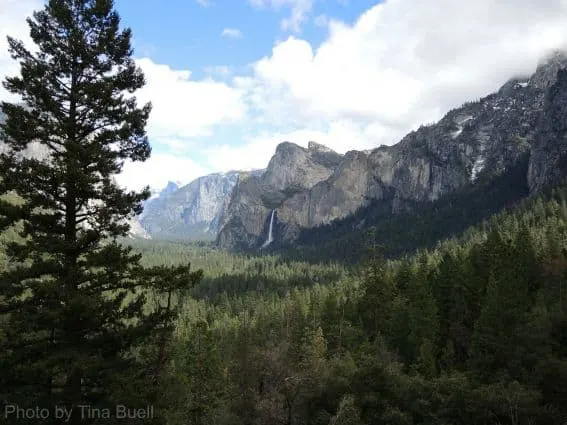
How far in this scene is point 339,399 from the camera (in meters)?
35.5

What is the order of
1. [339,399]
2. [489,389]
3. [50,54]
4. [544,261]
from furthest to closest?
[544,261] → [339,399] → [489,389] → [50,54]

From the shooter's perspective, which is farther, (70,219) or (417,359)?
(417,359)

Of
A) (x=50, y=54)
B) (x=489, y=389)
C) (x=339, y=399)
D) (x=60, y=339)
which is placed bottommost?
(x=339, y=399)

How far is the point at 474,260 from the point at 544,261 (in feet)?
31.1

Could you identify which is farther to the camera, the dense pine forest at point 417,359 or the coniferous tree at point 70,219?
the dense pine forest at point 417,359

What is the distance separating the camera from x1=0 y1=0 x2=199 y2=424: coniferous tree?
15.1 m

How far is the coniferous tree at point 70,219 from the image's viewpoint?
15117 millimetres

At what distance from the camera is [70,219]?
16391mm

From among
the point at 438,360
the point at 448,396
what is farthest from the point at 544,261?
the point at 448,396

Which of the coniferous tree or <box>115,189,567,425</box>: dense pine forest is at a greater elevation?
the coniferous tree

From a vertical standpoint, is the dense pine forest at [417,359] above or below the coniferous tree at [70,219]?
below

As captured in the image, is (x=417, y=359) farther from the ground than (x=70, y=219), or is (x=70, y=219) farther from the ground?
(x=70, y=219)

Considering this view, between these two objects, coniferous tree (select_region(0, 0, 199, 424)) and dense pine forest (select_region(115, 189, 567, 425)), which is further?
dense pine forest (select_region(115, 189, 567, 425))

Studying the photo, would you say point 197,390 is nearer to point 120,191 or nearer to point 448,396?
point 448,396
